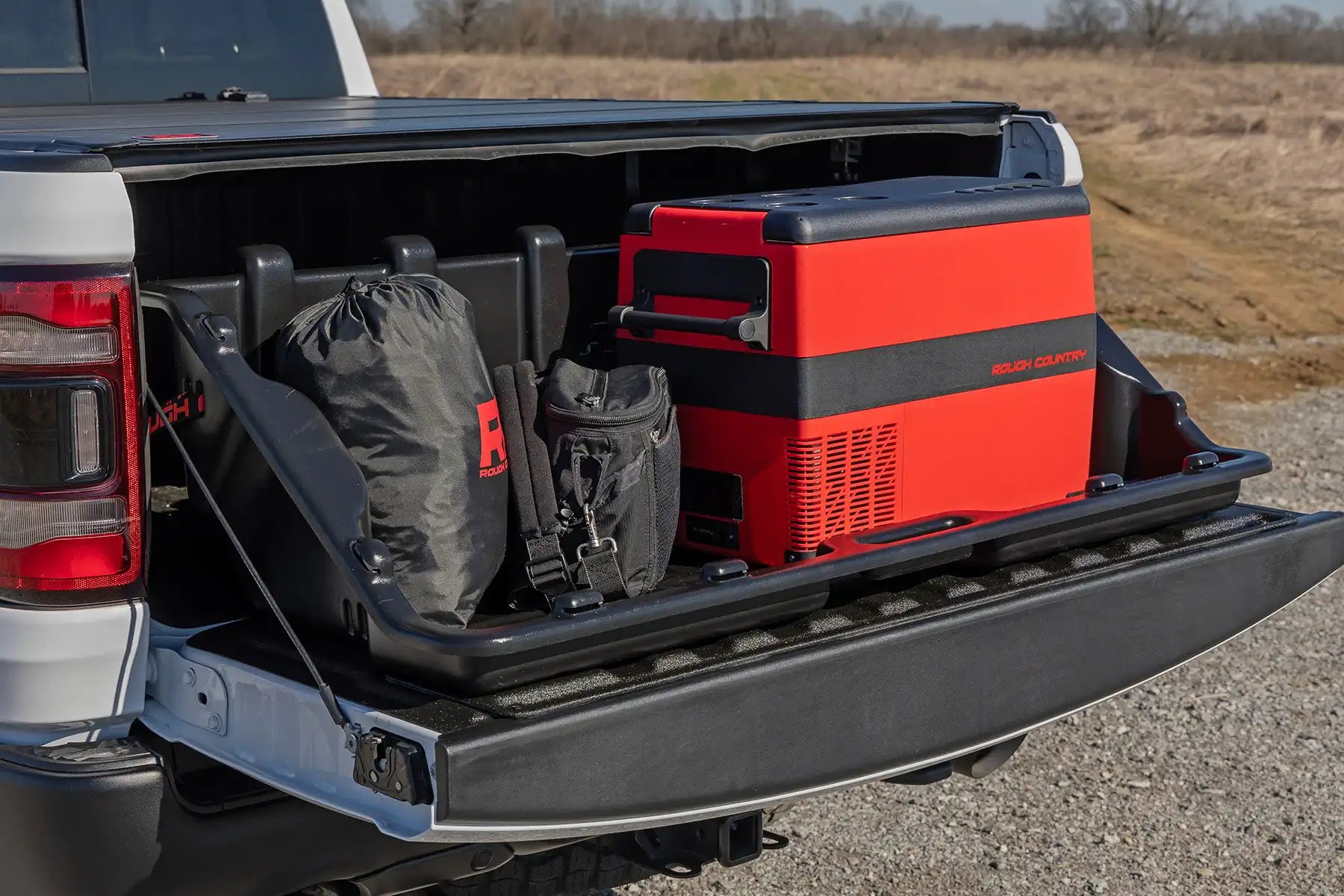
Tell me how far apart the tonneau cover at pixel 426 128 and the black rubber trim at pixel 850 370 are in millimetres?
408

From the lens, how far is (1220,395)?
9.21m

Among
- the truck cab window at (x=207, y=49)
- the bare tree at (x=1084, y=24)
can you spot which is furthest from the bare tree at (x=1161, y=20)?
the truck cab window at (x=207, y=49)

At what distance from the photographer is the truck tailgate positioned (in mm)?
2111

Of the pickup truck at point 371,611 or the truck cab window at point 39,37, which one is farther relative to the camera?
the truck cab window at point 39,37

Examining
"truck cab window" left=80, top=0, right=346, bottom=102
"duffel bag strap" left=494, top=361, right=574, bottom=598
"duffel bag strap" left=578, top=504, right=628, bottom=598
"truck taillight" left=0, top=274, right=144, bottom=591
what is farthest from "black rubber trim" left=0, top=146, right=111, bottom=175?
"truck cab window" left=80, top=0, right=346, bottom=102

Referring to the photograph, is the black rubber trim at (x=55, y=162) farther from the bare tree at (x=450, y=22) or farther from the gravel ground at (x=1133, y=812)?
the bare tree at (x=450, y=22)

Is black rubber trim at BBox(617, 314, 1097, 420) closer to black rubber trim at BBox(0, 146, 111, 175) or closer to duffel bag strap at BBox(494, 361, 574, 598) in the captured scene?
duffel bag strap at BBox(494, 361, 574, 598)

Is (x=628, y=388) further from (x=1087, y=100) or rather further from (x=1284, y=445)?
(x=1087, y=100)

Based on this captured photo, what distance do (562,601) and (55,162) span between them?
880mm

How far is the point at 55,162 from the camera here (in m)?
2.16

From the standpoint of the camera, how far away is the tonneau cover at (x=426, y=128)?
2.36 m

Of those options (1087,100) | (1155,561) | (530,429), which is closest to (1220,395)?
(1155,561)

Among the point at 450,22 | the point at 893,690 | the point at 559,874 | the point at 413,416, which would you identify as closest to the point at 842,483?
the point at 893,690

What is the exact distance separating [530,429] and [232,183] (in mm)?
669
